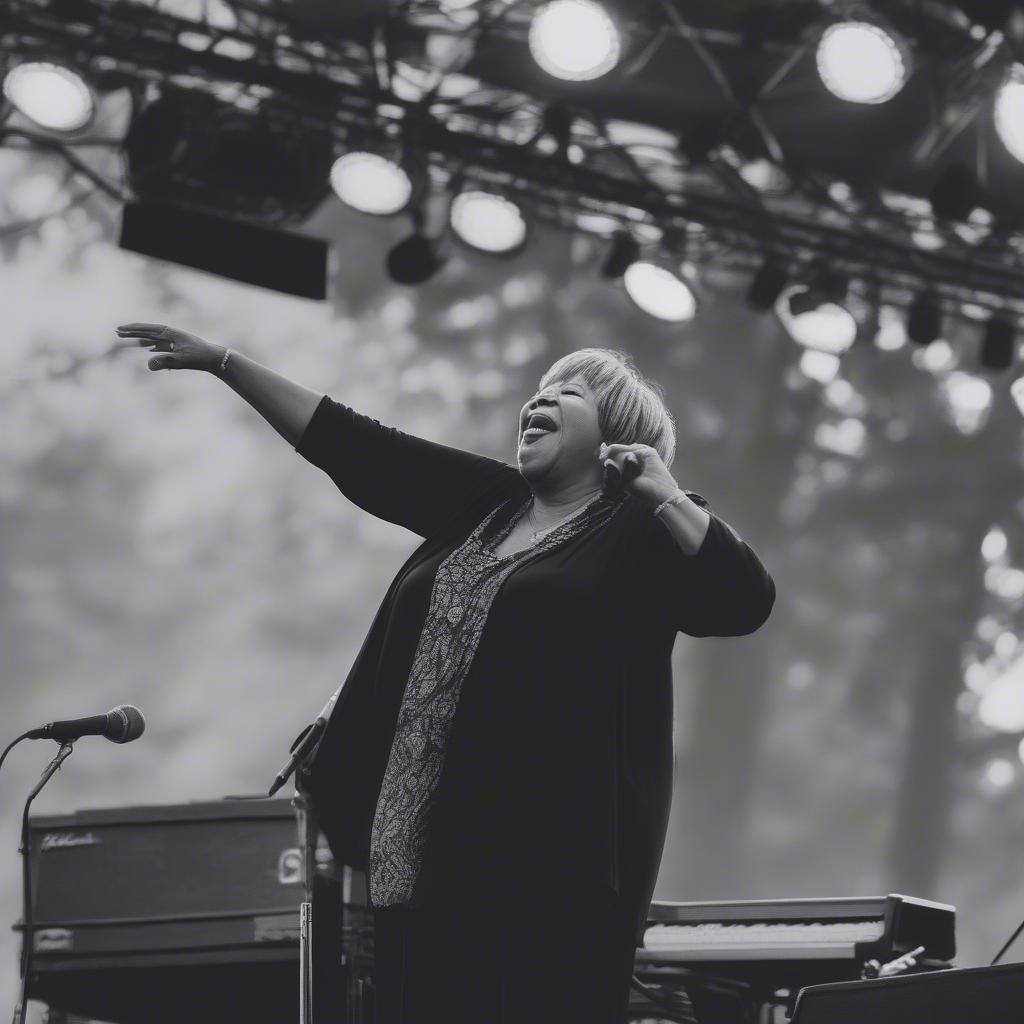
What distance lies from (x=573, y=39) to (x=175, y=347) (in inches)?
103

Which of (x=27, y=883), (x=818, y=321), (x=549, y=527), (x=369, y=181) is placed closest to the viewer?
(x=549, y=527)

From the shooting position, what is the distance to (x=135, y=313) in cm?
813

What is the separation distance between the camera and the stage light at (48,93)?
4523 millimetres

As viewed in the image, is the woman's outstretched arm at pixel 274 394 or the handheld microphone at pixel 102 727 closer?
the woman's outstretched arm at pixel 274 394

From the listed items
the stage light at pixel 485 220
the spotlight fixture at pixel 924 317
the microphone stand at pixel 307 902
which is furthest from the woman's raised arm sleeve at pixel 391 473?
the spotlight fixture at pixel 924 317

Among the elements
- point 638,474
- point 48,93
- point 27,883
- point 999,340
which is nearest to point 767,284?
point 999,340

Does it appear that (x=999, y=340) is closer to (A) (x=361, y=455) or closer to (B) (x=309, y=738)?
(A) (x=361, y=455)

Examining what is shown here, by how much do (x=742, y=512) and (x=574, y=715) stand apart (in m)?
8.06

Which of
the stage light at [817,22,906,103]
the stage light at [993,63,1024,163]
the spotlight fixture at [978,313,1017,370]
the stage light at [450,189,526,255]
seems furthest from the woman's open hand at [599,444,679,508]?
the spotlight fixture at [978,313,1017,370]

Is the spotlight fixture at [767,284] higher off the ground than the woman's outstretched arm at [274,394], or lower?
higher

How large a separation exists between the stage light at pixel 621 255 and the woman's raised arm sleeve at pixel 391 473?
3.09 meters

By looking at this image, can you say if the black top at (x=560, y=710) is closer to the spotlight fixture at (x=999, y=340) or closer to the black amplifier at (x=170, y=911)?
the black amplifier at (x=170, y=911)

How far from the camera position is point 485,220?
5086 mm

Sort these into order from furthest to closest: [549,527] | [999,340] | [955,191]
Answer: [999,340] < [955,191] < [549,527]
